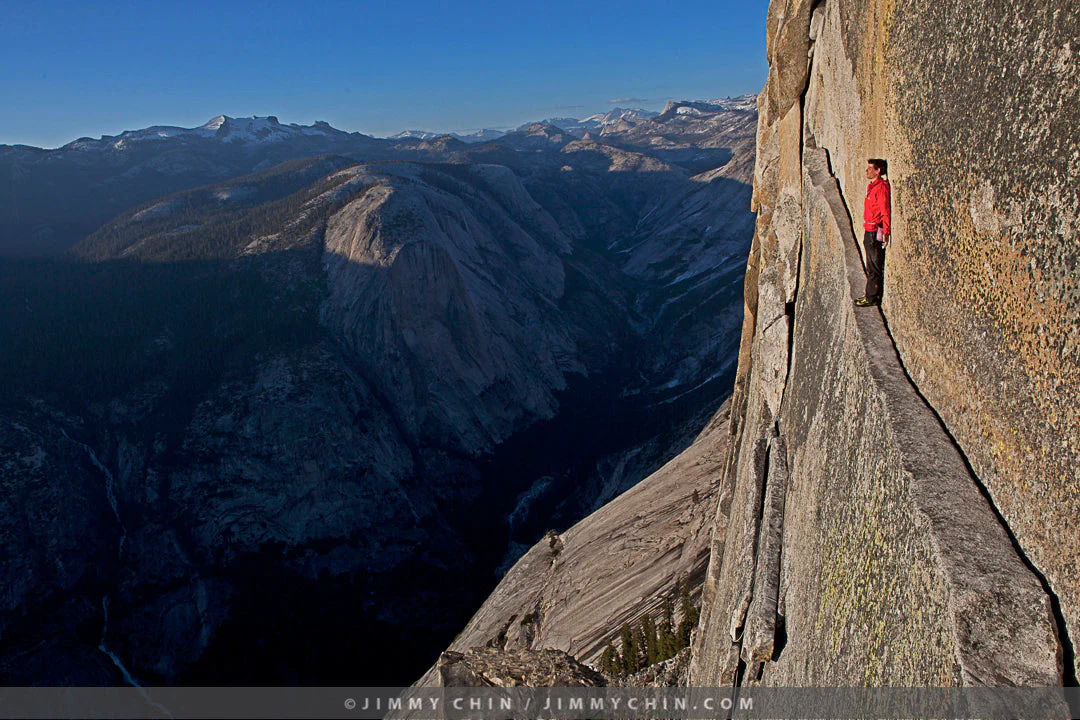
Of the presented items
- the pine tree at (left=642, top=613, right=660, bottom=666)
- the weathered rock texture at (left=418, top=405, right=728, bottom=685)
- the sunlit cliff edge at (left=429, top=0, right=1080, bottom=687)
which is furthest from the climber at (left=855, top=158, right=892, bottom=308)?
the pine tree at (left=642, top=613, right=660, bottom=666)

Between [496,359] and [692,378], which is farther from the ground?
[496,359]

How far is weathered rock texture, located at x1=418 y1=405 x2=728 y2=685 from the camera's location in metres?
26.7

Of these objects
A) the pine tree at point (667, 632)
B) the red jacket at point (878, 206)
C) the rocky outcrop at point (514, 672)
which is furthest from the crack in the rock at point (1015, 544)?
the pine tree at point (667, 632)

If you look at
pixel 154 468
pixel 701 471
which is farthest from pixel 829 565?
pixel 154 468

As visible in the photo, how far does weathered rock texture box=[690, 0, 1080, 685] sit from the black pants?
210 mm

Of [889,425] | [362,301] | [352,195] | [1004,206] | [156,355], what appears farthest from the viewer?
[352,195]

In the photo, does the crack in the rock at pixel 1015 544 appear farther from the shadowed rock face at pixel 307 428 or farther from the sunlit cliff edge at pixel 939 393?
the shadowed rock face at pixel 307 428

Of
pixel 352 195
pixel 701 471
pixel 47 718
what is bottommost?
pixel 47 718

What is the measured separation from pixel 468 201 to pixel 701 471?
11476cm

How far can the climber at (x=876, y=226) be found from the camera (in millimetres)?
8969

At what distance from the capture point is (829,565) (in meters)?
7.86

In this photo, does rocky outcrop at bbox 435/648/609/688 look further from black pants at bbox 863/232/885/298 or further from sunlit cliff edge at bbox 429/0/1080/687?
black pants at bbox 863/232/885/298

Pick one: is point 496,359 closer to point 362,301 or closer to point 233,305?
point 362,301

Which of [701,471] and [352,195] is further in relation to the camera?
[352,195]
